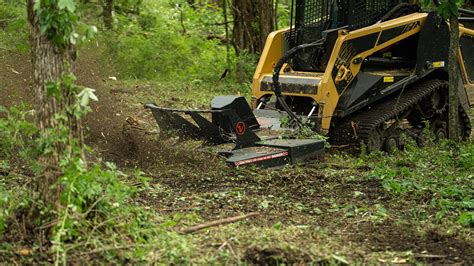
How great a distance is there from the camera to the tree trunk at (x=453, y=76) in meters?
11.2

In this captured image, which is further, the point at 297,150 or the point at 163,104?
the point at 163,104

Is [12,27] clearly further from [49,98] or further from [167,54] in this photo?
[167,54]

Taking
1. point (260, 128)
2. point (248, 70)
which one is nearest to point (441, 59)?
point (260, 128)

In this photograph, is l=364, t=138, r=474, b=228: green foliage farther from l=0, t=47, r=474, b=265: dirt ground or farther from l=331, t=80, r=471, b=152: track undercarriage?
l=331, t=80, r=471, b=152: track undercarriage

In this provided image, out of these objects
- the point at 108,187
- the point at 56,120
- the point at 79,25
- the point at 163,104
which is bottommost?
the point at 163,104

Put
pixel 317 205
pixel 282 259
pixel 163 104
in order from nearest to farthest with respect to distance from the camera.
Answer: pixel 282 259 < pixel 317 205 < pixel 163 104

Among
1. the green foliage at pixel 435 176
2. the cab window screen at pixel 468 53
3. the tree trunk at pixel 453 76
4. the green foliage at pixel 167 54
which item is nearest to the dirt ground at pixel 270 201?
the green foliage at pixel 435 176

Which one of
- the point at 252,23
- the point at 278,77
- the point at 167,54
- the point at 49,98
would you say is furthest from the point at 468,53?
the point at 49,98

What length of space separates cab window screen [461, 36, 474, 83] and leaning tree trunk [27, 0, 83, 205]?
8822 millimetres

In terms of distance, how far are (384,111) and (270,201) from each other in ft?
14.9

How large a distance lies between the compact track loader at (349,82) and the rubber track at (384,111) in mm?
15

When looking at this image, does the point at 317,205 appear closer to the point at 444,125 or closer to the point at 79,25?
the point at 79,25

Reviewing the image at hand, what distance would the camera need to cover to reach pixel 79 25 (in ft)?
18.6

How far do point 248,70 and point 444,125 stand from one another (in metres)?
6.68
